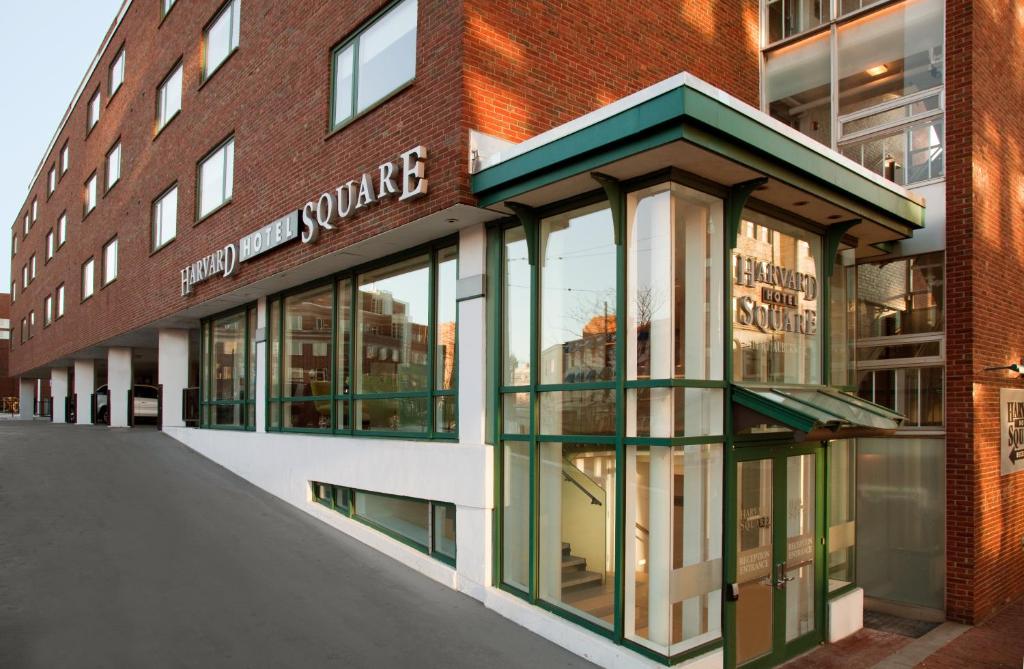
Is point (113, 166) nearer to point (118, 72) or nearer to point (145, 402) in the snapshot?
point (118, 72)

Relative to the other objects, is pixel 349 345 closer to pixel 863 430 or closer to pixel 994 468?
pixel 863 430

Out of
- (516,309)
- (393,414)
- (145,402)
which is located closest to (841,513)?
(516,309)

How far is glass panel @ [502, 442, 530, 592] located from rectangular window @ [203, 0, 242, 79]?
968cm

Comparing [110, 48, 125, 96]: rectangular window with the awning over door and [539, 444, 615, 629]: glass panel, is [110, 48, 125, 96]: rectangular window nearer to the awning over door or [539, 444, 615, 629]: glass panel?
[539, 444, 615, 629]: glass panel

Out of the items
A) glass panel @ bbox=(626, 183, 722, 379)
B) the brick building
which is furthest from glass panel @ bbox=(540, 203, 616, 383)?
glass panel @ bbox=(626, 183, 722, 379)

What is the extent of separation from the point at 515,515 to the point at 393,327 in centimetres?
325

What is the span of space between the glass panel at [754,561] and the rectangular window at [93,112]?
76.9 ft

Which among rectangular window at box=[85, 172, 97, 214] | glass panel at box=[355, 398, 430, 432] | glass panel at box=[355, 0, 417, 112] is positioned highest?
rectangular window at box=[85, 172, 97, 214]

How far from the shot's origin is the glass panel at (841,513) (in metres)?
8.83

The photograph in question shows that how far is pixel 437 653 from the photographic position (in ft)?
23.0

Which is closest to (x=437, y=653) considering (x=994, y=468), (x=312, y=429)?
(x=312, y=429)

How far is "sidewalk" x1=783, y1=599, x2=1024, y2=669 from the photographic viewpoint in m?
7.91

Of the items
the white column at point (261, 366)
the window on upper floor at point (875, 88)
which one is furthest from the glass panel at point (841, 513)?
the white column at point (261, 366)

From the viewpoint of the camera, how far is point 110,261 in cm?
2050
